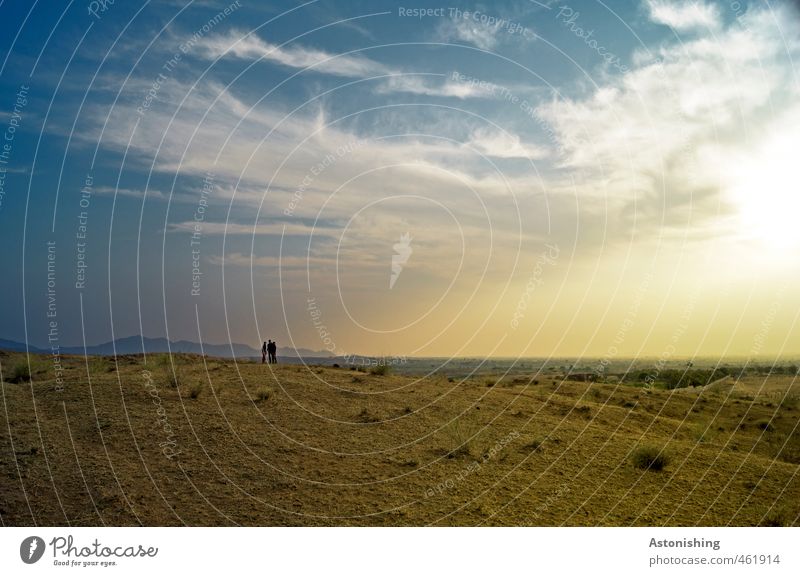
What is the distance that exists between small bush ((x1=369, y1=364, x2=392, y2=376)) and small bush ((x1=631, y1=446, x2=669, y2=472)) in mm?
16898

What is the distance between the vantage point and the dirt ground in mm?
15086

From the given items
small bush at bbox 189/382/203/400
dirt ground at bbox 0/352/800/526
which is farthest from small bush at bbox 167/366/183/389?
small bush at bbox 189/382/203/400

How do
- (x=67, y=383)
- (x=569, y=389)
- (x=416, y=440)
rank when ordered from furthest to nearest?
(x=569, y=389), (x=67, y=383), (x=416, y=440)

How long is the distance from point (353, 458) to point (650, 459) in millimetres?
9302

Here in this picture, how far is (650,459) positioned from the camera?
1900 centimetres

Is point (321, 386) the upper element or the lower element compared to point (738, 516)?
upper

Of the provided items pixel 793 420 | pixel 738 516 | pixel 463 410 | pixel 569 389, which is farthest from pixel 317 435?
pixel 793 420

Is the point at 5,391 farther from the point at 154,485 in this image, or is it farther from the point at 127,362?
the point at 154,485

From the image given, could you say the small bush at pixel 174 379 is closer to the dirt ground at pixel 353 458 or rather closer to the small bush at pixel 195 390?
the dirt ground at pixel 353 458

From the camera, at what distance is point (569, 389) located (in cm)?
3609
